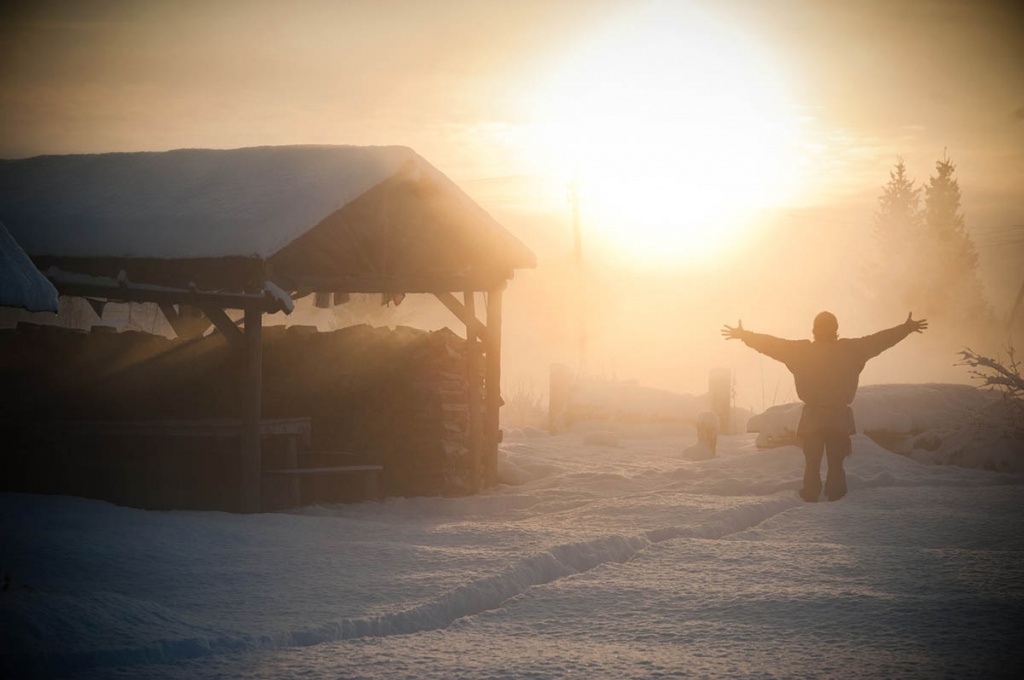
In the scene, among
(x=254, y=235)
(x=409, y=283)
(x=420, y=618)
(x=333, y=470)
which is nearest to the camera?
(x=420, y=618)

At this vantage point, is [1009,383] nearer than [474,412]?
No

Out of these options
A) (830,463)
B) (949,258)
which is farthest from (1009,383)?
(949,258)

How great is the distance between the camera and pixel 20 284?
297 inches

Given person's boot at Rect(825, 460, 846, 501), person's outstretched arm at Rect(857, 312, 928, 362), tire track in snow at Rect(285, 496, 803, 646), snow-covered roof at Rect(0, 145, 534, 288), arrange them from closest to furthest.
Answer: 1. tire track in snow at Rect(285, 496, 803, 646)
2. snow-covered roof at Rect(0, 145, 534, 288)
3. person's outstretched arm at Rect(857, 312, 928, 362)
4. person's boot at Rect(825, 460, 846, 501)

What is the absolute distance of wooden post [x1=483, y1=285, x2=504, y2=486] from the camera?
14.2 metres

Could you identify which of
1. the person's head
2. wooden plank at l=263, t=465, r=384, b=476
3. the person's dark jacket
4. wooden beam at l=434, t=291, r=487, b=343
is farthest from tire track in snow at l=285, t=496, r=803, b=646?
wooden beam at l=434, t=291, r=487, b=343

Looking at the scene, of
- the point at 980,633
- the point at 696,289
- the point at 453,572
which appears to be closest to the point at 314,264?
the point at 453,572

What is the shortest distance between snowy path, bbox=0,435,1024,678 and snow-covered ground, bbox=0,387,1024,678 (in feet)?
0.07

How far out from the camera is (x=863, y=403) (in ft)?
54.2

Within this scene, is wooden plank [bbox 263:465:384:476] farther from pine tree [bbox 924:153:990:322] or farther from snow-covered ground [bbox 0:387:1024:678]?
pine tree [bbox 924:153:990:322]

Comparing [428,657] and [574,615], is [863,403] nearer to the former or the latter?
[574,615]

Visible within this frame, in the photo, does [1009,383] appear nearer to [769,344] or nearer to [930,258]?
[769,344]

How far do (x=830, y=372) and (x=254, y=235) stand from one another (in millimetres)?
6494

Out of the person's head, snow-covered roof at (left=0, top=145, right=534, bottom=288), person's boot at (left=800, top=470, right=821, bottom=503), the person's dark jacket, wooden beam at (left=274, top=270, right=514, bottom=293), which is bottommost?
person's boot at (left=800, top=470, right=821, bottom=503)
